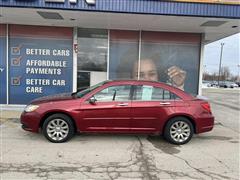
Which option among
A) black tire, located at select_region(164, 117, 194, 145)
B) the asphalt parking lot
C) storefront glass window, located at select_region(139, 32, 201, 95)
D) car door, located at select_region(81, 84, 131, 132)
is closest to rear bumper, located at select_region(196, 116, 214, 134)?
black tire, located at select_region(164, 117, 194, 145)

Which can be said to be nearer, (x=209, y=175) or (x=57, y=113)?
(x=209, y=175)

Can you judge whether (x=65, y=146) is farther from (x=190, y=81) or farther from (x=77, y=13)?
(x=190, y=81)

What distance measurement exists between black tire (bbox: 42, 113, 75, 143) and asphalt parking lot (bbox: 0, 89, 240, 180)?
0.64ft

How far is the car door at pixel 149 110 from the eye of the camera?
20.6ft

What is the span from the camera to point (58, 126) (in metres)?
6.16

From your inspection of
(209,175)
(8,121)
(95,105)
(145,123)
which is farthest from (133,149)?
(8,121)

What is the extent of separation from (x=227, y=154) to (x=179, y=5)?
4.82m

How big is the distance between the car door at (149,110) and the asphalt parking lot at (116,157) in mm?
467

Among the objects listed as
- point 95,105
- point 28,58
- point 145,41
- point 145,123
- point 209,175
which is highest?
point 145,41

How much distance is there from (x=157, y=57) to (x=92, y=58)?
288 centimetres

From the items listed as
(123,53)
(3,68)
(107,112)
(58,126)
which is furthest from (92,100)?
(3,68)

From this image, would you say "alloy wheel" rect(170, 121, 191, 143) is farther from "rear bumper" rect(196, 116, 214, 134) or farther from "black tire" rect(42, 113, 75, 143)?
"black tire" rect(42, 113, 75, 143)

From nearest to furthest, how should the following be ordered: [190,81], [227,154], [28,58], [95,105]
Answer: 1. [227,154]
2. [95,105]
3. [28,58]
4. [190,81]

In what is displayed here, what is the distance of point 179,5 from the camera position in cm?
813
